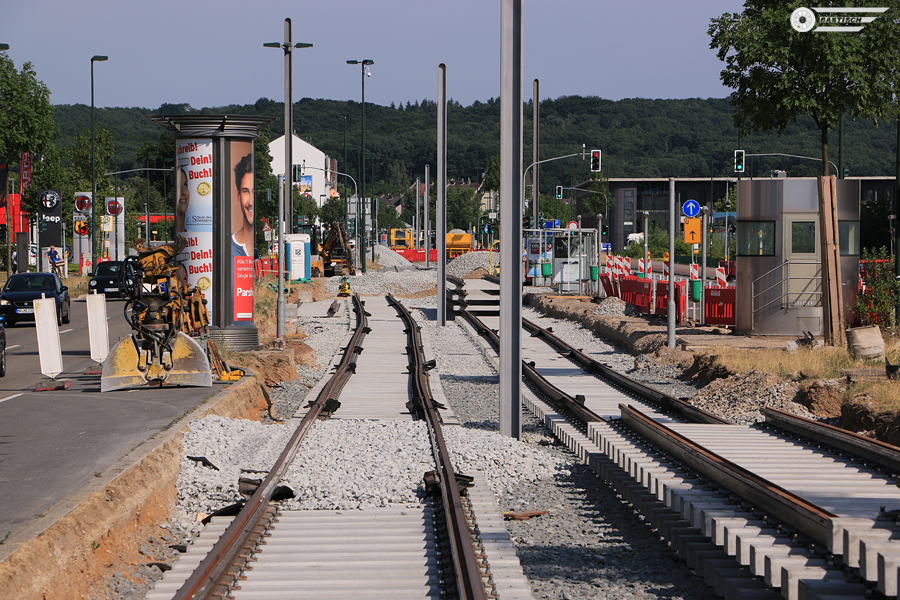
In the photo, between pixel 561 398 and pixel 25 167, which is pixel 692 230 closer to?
pixel 561 398

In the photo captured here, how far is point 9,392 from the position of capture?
1625 centimetres

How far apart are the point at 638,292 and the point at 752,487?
91.3ft

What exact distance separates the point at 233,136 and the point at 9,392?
7359 millimetres

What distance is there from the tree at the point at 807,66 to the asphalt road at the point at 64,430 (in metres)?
13.1

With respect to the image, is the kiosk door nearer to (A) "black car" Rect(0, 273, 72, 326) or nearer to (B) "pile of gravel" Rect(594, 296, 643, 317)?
(B) "pile of gravel" Rect(594, 296, 643, 317)

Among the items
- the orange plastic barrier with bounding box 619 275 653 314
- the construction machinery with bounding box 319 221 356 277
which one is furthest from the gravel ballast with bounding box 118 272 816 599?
the construction machinery with bounding box 319 221 356 277

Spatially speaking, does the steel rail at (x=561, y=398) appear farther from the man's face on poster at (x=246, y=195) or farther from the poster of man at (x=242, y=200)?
the man's face on poster at (x=246, y=195)

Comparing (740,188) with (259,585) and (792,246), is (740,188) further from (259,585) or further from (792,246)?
(259,585)

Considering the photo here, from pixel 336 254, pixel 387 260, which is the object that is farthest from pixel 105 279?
pixel 387 260

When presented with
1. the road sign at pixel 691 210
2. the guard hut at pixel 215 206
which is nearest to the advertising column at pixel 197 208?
the guard hut at pixel 215 206

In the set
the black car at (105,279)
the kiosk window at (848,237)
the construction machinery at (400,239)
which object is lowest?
the black car at (105,279)

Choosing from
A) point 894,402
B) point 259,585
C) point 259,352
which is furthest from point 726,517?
point 259,352

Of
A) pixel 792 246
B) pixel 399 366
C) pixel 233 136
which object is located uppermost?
pixel 233 136

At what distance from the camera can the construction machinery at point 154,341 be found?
603 inches
